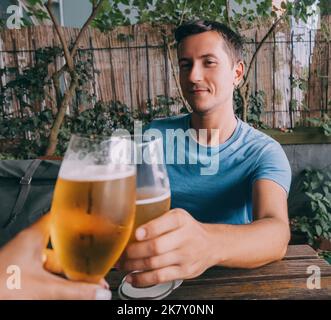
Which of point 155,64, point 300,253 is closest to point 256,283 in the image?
point 300,253

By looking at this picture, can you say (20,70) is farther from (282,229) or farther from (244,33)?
Answer: (282,229)

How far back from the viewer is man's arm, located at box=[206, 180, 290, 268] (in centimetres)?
52

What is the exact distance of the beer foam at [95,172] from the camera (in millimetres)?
360

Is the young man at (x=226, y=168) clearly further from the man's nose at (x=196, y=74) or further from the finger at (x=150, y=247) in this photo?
the finger at (x=150, y=247)

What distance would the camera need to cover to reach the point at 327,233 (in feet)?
7.10

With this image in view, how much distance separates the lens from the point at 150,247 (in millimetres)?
385

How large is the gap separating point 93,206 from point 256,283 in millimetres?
→ 345

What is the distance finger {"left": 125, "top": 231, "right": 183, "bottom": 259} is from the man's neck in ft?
2.15

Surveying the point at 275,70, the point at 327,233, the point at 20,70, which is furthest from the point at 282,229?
the point at 20,70

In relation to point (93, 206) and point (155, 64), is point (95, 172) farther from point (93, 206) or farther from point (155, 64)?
point (155, 64)

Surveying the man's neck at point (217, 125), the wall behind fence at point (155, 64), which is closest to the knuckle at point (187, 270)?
the man's neck at point (217, 125)

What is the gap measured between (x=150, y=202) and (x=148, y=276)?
0.08m
